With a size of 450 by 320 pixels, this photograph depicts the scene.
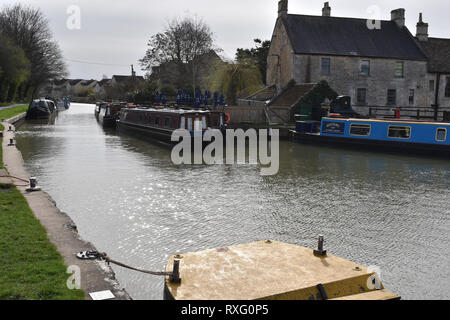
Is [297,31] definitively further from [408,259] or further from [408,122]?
[408,259]

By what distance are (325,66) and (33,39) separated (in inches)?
1694

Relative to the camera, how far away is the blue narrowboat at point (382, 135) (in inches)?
723

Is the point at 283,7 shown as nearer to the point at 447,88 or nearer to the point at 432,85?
the point at 432,85

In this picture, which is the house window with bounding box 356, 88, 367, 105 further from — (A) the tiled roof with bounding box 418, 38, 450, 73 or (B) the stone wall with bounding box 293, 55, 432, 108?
(A) the tiled roof with bounding box 418, 38, 450, 73

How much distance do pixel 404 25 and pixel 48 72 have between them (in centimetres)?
4809

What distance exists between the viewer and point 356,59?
32.1m

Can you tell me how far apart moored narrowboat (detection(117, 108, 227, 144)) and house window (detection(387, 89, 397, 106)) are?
636 inches

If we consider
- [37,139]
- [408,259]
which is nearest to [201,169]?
[408,259]

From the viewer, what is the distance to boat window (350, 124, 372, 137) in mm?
20684

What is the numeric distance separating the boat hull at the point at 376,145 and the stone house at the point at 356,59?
33.0 feet

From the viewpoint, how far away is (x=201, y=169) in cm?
1519

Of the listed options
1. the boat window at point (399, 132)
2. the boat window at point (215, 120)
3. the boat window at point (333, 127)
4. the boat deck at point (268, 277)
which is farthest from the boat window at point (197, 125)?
the boat deck at point (268, 277)

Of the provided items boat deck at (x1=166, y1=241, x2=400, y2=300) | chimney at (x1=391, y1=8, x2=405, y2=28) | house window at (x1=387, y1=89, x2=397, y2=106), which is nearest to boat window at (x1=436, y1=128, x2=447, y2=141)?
boat deck at (x1=166, y1=241, x2=400, y2=300)

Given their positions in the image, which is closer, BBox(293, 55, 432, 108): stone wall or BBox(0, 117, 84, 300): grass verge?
BBox(0, 117, 84, 300): grass verge
